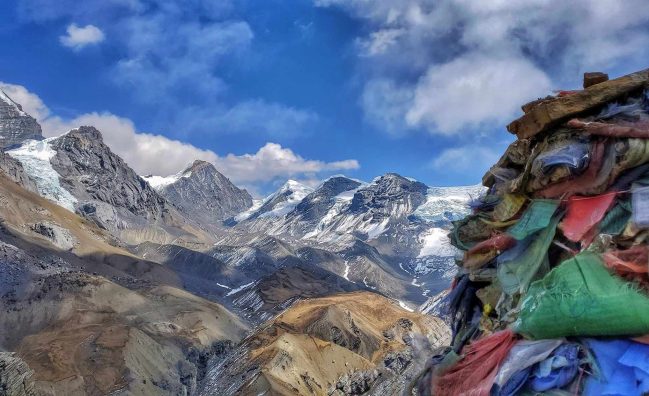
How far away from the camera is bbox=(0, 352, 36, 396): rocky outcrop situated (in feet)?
102

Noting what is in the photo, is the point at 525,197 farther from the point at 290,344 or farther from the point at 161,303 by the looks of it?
the point at 161,303

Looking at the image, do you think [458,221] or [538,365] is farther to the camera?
[458,221]

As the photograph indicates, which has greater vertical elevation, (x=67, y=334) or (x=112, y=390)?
(x=67, y=334)

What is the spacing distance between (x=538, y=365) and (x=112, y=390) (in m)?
40.5

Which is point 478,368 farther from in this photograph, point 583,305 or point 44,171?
point 44,171

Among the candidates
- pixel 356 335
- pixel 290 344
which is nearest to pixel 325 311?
pixel 356 335

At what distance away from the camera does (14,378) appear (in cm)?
3180

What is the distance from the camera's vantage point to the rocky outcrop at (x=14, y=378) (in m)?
31.0

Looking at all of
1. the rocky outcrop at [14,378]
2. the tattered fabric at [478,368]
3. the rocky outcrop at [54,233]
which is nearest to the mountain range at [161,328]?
the rocky outcrop at [14,378]

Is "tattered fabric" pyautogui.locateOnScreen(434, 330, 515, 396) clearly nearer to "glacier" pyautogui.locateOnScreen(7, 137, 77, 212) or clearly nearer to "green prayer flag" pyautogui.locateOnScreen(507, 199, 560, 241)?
"green prayer flag" pyautogui.locateOnScreen(507, 199, 560, 241)

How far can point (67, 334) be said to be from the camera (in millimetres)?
50938

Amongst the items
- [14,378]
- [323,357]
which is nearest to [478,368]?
[14,378]

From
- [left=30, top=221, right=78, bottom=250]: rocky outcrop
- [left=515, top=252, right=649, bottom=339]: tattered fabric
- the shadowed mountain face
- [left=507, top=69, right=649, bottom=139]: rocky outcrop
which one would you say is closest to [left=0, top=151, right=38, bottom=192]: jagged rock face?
[left=30, top=221, right=78, bottom=250]: rocky outcrop

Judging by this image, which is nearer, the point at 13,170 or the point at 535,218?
the point at 535,218
